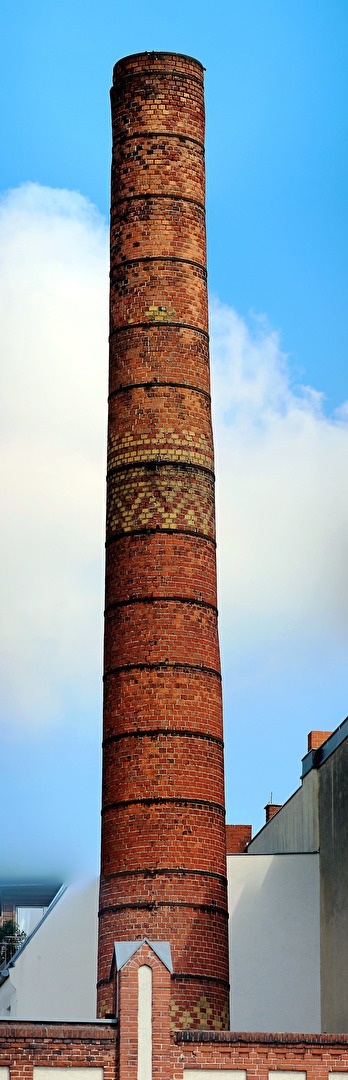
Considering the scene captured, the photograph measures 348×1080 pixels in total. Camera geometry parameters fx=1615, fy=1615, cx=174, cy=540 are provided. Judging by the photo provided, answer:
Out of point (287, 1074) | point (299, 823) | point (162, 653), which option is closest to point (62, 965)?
point (299, 823)

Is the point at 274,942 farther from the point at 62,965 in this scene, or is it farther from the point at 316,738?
the point at 316,738

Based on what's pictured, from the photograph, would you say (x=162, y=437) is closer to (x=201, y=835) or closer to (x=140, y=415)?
(x=140, y=415)

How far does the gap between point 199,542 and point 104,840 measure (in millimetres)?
4023

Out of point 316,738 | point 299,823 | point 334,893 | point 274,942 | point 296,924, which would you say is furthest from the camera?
point 316,738

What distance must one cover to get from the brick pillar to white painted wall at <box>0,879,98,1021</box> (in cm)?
805

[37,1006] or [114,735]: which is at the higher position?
[114,735]

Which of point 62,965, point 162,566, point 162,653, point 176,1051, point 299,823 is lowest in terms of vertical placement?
point 176,1051

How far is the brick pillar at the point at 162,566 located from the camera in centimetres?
1945

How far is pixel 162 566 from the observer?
20734 mm

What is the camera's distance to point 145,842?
19.6 m

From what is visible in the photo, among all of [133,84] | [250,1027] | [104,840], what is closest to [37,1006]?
[250,1027]

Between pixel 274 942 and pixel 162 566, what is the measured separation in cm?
848

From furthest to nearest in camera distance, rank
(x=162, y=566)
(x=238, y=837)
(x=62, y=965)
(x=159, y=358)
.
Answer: (x=238, y=837) < (x=62, y=965) < (x=159, y=358) < (x=162, y=566)

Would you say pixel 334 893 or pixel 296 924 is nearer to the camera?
pixel 334 893
